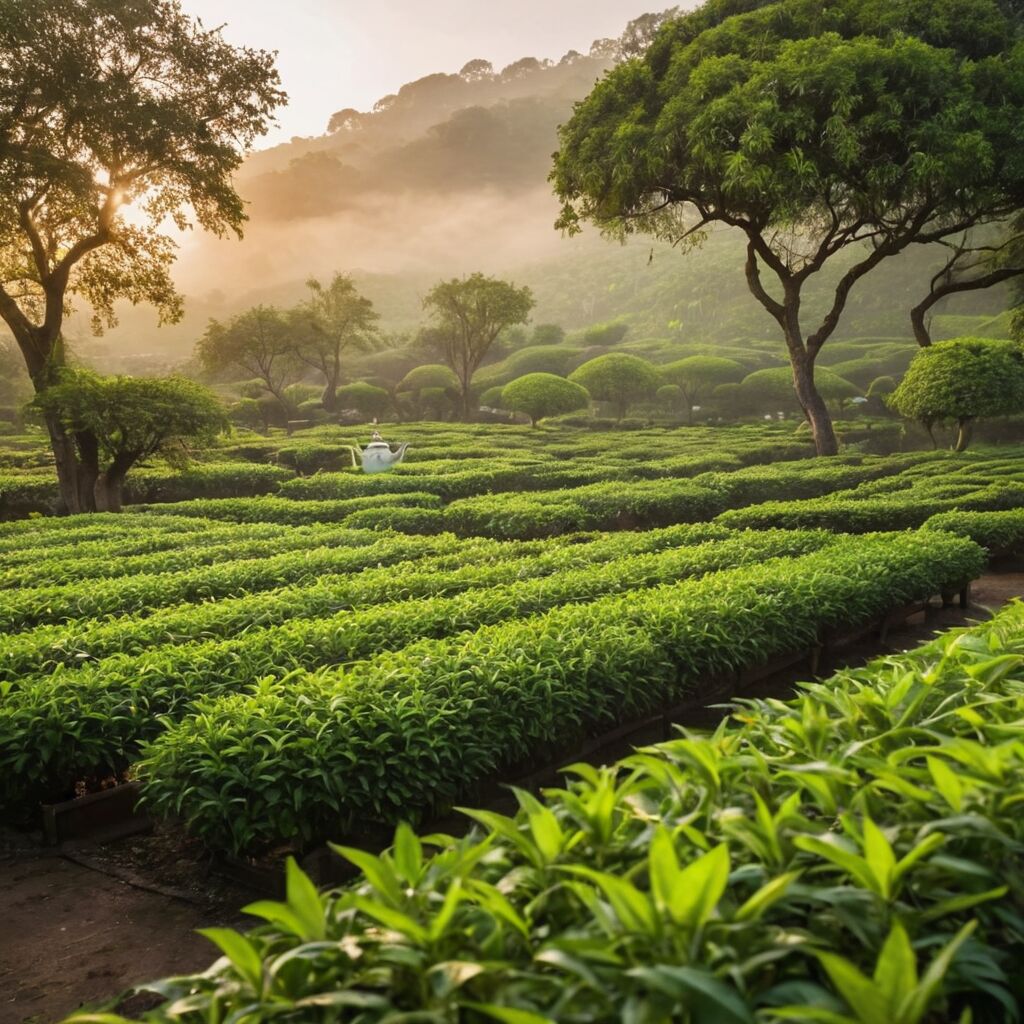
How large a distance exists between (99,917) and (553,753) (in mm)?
2506

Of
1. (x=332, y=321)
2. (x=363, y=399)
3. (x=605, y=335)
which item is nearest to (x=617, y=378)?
(x=363, y=399)

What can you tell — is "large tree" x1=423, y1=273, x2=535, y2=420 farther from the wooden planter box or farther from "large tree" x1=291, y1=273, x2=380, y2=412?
the wooden planter box

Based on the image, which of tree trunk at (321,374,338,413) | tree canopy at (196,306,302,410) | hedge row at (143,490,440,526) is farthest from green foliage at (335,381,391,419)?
hedge row at (143,490,440,526)

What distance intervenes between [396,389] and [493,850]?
2111 inches

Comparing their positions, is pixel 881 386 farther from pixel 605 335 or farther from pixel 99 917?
pixel 99 917

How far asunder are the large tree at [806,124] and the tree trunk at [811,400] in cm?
5

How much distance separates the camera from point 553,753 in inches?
189

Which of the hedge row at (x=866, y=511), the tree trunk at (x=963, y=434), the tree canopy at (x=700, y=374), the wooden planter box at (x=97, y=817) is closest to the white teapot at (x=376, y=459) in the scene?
the hedge row at (x=866, y=511)

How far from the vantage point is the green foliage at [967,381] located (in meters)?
21.0

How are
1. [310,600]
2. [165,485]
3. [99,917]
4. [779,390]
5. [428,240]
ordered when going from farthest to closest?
[428,240] → [779,390] → [165,485] → [310,600] → [99,917]

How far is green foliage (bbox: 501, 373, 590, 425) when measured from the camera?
1613 inches

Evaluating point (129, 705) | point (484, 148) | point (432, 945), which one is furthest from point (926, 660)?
point (484, 148)

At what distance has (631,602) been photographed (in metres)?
6.37

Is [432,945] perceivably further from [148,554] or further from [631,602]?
[148,554]
